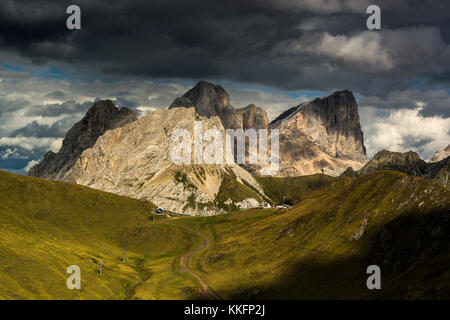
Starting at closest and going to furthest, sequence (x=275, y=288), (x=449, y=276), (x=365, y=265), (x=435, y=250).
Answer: (x=449, y=276), (x=435, y=250), (x=365, y=265), (x=275, y=288)

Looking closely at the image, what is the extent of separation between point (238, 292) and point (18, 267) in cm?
8769

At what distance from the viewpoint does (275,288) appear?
194125mm

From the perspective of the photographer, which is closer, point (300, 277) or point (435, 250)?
point (435, 250)

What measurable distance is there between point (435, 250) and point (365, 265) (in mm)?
26731
